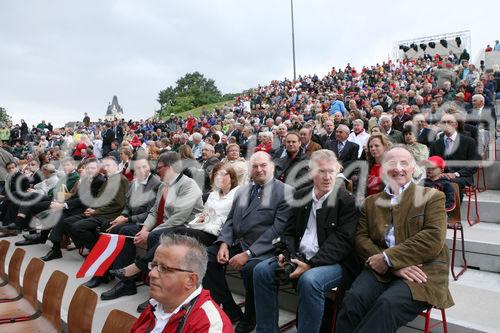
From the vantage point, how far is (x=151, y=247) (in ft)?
14.0

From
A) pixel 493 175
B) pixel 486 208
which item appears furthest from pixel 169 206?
pixel 493 175

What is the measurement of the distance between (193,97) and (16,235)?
160ft

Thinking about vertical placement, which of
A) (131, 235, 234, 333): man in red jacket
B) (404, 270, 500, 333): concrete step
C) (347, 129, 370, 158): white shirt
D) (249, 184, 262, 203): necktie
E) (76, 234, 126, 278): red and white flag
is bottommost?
(404, 270, 500, 333): concrete step

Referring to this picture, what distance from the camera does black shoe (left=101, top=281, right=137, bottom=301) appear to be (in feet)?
14.0

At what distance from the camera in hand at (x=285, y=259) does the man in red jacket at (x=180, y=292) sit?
1032mm

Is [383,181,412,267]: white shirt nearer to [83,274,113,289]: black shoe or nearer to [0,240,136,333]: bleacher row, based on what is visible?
[0,240,136,333]: bleacher row

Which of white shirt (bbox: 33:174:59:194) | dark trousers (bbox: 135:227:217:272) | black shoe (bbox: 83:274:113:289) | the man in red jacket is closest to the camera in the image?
the man in red jacket

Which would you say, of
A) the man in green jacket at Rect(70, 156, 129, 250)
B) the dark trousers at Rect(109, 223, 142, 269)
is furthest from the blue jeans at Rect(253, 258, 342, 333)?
the man in green jacket at Rect(70, 156, 129, 250)

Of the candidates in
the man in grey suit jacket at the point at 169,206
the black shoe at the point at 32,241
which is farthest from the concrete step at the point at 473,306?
the black shoe at the point at 32,241

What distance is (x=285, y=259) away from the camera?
3.01 meters

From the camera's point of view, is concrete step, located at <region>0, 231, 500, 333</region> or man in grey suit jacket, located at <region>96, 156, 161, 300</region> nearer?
concrete step, located at <region>0, 231, 500, 333</region>

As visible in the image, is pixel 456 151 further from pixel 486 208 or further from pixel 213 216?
pixel 213 216

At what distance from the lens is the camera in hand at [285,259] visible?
114 inches

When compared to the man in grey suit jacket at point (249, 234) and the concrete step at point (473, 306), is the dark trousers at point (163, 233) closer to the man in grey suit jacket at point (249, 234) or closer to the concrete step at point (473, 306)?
the man in grey suit jacket at point (249, 234)
